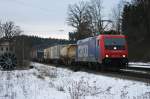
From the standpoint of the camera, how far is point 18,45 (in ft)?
209

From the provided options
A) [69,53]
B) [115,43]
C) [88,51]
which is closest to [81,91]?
[115,43]

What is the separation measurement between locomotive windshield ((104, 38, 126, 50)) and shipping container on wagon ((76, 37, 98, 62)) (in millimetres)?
1550

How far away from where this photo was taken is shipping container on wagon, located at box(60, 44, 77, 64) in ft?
156

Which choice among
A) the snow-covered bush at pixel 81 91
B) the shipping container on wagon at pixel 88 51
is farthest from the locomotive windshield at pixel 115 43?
the snow-covered bush at pixel 81 91

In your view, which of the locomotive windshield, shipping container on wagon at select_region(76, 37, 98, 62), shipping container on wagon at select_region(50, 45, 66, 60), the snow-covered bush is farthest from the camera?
shipping container on wagon at select_region(50, 45, 66, 60)

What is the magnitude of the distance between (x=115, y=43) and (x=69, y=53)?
65.4 ft

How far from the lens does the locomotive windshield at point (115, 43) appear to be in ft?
100

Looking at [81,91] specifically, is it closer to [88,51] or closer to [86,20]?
→ [88,51]

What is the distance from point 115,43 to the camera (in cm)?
3072

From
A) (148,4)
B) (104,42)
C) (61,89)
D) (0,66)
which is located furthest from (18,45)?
(61,89)

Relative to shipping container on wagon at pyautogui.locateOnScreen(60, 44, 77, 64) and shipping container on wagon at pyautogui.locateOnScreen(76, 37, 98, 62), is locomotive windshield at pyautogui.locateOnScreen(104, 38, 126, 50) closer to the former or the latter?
shipping container on wagon at pyautogui.locateOnScreen(76, 37, 98, 62)

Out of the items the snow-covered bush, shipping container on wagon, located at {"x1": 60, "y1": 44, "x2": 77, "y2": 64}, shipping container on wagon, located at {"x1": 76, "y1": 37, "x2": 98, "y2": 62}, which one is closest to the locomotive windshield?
shipping container on wagon, located at {"x1": 76, "y1": 37, "x2": 98, "y2": 62}

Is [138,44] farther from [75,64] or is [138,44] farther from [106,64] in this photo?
[106,64]

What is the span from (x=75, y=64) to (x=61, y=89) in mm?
30163
